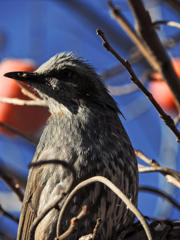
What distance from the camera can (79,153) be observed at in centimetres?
279

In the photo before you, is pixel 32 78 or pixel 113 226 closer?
pixel 113 226

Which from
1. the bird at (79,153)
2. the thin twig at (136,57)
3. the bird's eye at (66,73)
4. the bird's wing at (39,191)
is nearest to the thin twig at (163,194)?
the bird at (79,153)

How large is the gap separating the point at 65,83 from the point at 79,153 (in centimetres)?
78

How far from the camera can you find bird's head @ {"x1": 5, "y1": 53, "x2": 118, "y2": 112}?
10.9ft

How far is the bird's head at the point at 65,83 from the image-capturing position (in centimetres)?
333

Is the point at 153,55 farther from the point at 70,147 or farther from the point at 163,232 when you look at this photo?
the point at 163,232

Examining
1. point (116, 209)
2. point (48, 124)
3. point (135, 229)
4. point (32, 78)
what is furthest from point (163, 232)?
point (32, 78)

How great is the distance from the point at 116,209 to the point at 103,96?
101cm

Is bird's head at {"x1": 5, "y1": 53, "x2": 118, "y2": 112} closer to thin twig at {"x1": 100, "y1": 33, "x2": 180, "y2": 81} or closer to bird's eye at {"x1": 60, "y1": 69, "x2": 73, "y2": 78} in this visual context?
bird's eye at {"x1": 60, "y1": 69, "x2": 73, "y2": 78}

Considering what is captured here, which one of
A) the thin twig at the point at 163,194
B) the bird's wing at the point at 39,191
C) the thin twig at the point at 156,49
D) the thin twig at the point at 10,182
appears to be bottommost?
the thin twig at the point at 163,194

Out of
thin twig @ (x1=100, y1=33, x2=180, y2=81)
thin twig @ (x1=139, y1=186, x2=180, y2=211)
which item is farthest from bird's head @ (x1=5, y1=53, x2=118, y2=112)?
thin twig @ (x1=139, y1=186, x2=180, y2=211)

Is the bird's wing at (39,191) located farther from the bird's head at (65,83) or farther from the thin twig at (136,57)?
the thin twig at (136,57)

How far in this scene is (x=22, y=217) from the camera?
304 centimetres

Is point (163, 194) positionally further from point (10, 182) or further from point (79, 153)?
point (10, 182)
